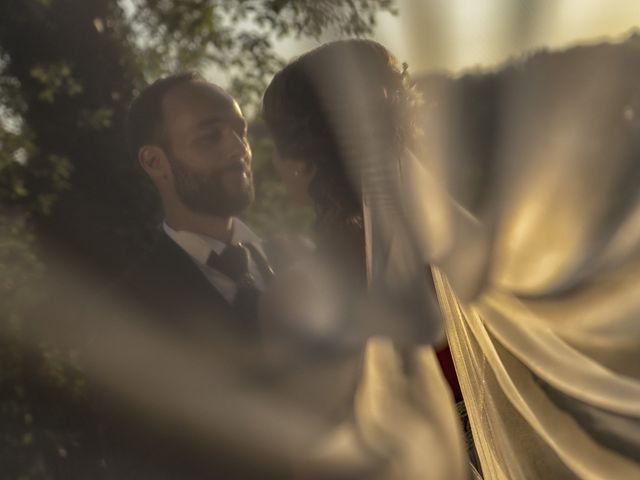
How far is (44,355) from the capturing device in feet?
7.59

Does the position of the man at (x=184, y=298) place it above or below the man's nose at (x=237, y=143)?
below

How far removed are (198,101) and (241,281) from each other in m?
0.36

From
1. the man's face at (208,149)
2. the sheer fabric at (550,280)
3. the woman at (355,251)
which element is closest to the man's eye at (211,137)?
the man's face at (208,149)

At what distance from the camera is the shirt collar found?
89.4 inches

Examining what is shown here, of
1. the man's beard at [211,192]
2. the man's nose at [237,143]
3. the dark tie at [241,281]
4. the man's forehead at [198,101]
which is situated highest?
the man's forehead at [198,101]

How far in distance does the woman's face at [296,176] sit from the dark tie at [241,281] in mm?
168

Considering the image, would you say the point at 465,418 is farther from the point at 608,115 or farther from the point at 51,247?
the point at 51,247

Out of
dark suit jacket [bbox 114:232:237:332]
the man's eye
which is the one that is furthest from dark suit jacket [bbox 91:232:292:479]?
the man's eye

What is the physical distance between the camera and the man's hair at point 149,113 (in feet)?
7.52

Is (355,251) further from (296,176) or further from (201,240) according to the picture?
(201,240)

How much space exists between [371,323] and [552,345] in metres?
0.37

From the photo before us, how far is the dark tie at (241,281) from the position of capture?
2281 millimetres

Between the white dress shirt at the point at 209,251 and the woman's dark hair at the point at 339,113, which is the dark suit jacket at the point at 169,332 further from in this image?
the woman's dark hair at the point at 339,113

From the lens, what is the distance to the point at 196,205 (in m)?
2.28
